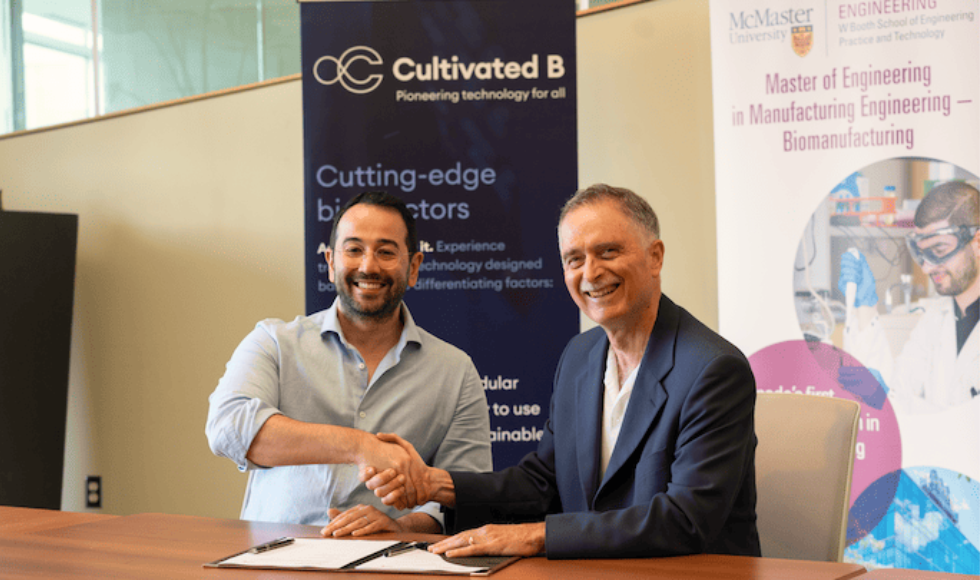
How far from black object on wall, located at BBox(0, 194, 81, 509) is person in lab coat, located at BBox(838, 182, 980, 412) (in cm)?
368

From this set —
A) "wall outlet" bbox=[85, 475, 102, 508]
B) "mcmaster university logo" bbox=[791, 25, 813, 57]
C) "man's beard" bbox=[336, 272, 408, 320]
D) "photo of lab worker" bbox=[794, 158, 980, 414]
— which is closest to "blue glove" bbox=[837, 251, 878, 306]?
"photo of lab worker" bbox=[794, 158, 980, 414]

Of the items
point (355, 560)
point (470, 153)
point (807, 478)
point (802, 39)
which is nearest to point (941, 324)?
point (802, 39)

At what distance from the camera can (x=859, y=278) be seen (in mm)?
3250

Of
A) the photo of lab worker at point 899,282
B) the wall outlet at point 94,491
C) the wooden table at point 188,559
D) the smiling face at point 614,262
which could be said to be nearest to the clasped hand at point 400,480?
the wooden table at point 188,559

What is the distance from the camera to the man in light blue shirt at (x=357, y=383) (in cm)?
216

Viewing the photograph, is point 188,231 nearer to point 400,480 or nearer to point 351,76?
point 351,76

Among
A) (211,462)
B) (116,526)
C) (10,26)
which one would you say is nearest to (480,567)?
(116,526)

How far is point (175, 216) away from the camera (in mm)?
4629

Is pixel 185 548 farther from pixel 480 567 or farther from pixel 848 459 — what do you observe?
pixel 848 459

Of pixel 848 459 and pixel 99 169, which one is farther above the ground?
pixel 99 169

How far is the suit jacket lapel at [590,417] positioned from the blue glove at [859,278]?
1.67m

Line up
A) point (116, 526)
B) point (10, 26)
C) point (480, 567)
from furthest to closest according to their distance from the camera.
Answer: point (10, 26), point (116, 526), point (480, 567)

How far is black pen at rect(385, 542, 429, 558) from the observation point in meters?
1.54

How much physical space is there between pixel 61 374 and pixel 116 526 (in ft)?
9.33
